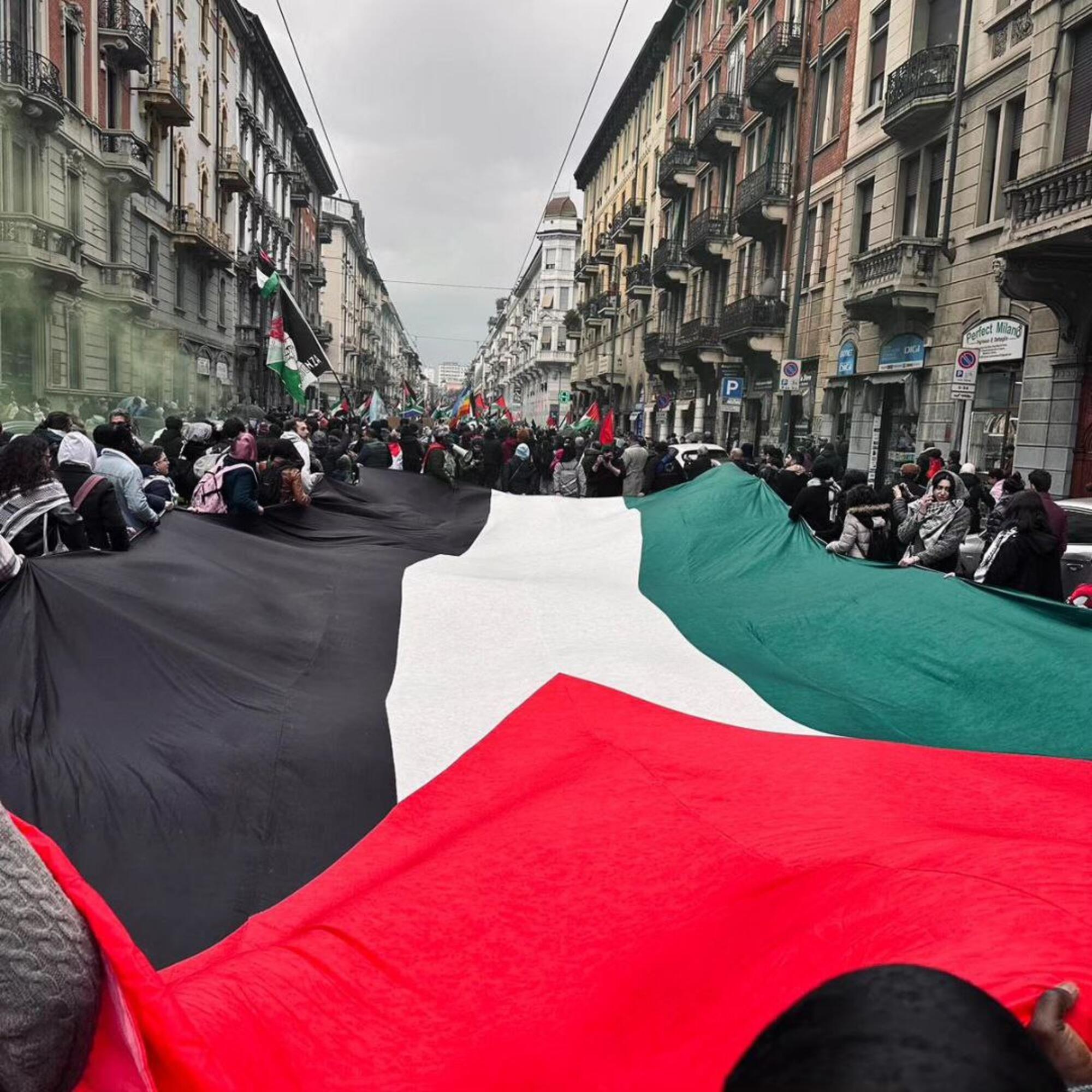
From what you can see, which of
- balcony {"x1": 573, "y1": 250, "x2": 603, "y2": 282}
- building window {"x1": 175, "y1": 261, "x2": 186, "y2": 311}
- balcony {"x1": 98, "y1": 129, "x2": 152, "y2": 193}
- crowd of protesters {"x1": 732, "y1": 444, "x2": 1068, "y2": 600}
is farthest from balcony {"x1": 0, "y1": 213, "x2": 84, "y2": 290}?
balcony {"x1": 573, "y1": 250, "x2": 603, "y2": 282}

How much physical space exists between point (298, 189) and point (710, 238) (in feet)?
119

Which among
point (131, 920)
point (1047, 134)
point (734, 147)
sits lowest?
point (131, 920)

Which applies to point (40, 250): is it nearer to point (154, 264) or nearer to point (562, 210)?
point (154, 264)

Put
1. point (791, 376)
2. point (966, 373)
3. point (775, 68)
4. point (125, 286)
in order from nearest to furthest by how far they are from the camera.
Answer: point (966, 373) < point (791, 376) < point (775, 68) < point (125, 286)

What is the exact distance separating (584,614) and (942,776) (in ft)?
8.98

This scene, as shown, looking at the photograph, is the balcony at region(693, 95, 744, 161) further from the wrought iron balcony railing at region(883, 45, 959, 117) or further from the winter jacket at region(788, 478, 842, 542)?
the winter jacket at region(788, 478, 842, 542)

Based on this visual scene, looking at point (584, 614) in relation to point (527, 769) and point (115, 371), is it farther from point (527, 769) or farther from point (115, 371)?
point (115, 371)

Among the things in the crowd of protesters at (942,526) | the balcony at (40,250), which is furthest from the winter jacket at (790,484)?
the balcony at (40,250)

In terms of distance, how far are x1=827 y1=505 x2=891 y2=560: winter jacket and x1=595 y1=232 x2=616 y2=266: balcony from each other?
50.9 m

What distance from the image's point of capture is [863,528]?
860 cm

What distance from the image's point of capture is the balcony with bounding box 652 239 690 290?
41.5 meters

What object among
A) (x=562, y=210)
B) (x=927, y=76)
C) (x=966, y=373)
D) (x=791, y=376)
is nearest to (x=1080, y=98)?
(x=927, y=76)

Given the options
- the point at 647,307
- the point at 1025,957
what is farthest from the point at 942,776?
the point at 647,307

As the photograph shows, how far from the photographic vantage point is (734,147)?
117 ft
